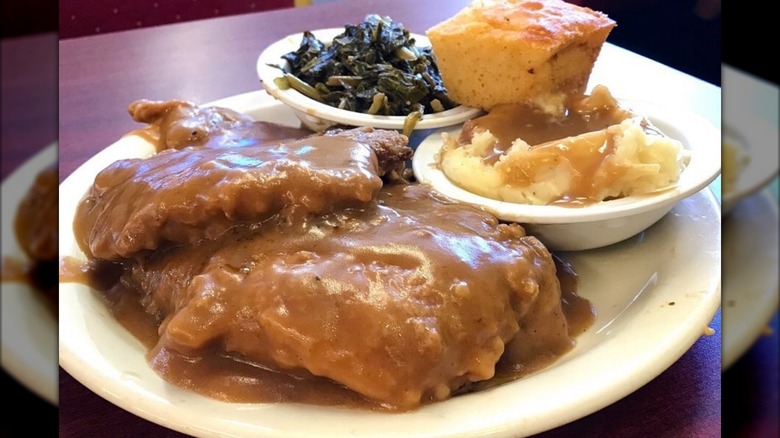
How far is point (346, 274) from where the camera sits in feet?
5.02

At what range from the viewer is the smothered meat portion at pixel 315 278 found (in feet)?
4.71

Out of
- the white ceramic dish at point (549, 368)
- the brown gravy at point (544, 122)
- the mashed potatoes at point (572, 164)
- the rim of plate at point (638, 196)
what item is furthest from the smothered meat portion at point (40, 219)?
the brown gravy at point (544, 122)

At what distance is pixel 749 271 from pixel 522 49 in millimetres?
1983

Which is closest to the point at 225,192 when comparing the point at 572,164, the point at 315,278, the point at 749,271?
the point at 315,278

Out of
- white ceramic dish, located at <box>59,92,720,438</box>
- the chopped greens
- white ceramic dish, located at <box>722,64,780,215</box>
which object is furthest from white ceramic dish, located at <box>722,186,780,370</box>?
the chopped greens

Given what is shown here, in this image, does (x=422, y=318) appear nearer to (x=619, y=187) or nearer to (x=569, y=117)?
(x=619, y=187)

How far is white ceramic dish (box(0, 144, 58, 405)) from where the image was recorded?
0.36 m

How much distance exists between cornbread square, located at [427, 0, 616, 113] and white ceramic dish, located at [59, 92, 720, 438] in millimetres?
643

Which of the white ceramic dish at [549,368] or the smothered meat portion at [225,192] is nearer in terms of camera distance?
the white ceramic dish at [549,368]

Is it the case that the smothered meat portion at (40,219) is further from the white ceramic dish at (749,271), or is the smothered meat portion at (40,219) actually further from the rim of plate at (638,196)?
the rim of plate at (638,196)

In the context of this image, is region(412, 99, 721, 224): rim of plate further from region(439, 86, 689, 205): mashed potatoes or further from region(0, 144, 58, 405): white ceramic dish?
region(0, 144, 58, 405): white ceramic dish

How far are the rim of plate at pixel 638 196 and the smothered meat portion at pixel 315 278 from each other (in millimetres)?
96

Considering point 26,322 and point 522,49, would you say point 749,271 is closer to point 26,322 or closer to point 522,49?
point 26,322

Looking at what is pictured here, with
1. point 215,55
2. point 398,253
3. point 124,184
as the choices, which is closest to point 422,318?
point 398,253
